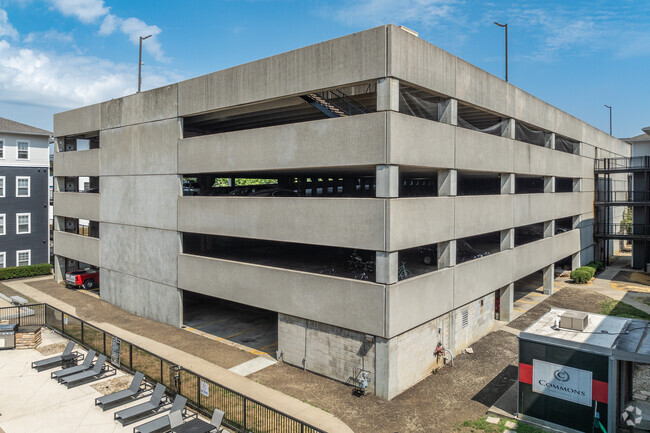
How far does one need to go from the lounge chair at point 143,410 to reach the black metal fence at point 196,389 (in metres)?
0.68

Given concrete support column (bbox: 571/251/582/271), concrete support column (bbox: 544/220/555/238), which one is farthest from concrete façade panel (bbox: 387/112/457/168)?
concrete support column (bbox: 571/251/582/271)

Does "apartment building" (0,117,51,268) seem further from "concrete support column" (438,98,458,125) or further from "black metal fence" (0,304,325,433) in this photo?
"concrete support column" (438,98,458,125)

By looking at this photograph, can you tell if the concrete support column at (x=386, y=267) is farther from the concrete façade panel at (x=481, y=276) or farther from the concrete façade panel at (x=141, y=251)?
the concrete façade panel at (x=141, y=251)

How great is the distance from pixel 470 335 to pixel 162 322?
1782cm

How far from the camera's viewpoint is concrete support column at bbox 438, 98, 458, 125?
20344mm

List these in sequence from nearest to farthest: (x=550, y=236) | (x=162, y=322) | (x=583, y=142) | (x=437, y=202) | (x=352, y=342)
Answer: (x=352, y=342), (x=437, y=202), (x=162, y=322), (x=550, y=236), (x=583, y=142)

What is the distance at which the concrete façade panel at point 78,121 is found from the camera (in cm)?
3188

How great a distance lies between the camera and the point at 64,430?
1388 centimetres

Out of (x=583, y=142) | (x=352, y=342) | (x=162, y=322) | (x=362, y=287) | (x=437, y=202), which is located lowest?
(x=162, y=322)

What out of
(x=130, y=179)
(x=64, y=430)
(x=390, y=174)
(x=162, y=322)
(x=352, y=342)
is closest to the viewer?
(x=64, y=430)

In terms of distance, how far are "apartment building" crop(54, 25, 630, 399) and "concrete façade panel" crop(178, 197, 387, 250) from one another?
0.23 ft

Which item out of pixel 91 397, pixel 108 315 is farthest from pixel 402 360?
pixel 108 315

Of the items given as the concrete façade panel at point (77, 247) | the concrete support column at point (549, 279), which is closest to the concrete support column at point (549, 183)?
the concrete support column at point (549, 279)

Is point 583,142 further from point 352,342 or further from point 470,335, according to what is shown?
point 352,342
